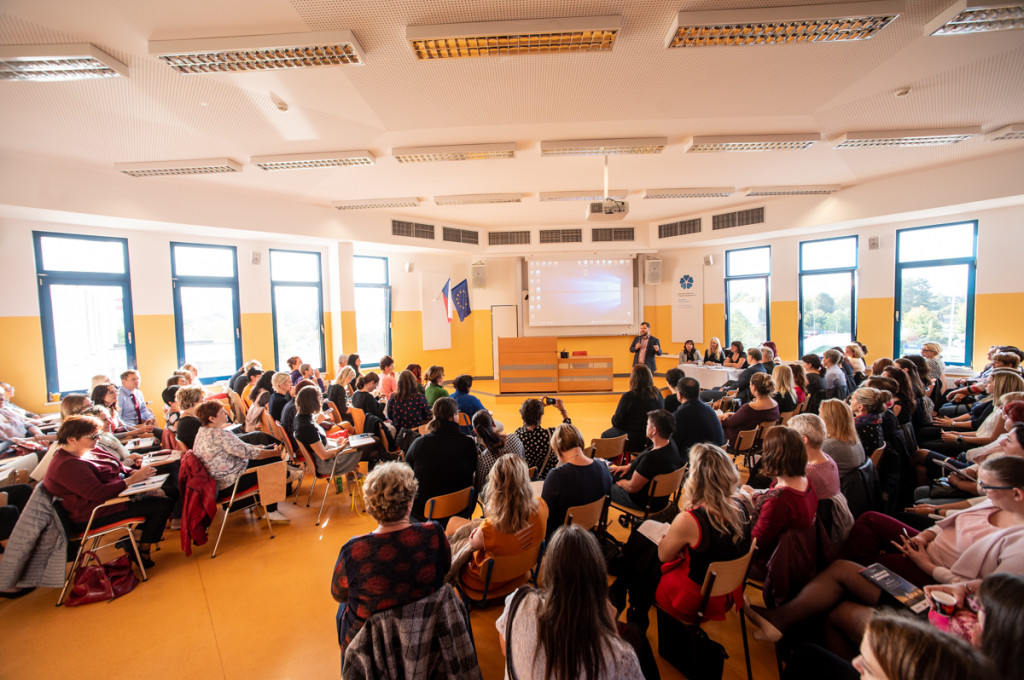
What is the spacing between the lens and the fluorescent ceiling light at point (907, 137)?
5.33 m

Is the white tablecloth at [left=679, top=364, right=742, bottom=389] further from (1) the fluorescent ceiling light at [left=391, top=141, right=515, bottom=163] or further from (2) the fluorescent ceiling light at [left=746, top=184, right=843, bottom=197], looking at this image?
(1) the fluorescent ceiling light at [left=391, top=141, right=515, bottom=163]

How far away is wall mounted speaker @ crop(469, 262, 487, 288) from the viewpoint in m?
11.6

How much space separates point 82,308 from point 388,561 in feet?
26.7

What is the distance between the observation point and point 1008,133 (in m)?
5.27

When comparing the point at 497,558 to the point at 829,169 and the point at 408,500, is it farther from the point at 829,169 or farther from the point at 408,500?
the point at 829,169

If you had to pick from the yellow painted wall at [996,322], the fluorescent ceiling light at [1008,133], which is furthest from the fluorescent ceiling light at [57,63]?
the yellow painted wall at [996,322]

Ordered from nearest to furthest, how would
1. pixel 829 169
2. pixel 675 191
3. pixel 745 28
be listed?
pixel 745 28 → pixel 829 169 → pixel 675 191

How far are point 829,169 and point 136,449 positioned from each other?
1015 cm

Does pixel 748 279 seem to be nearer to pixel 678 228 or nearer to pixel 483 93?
pixel 678 228

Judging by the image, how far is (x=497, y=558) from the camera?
87.5 inches

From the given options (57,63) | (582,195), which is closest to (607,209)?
(582,195)

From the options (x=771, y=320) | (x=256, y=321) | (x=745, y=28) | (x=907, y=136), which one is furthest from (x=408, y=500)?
(x=771, y=320)

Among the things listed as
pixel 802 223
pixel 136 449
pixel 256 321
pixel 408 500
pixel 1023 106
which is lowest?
pixel 136 449

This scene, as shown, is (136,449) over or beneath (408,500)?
beneath
